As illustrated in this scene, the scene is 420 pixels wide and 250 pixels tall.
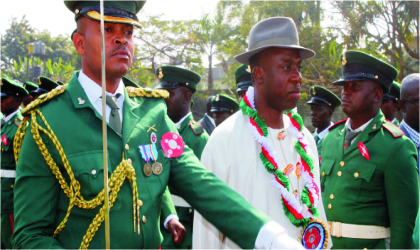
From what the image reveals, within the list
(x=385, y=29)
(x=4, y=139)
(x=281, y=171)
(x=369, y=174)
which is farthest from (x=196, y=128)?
(x=385, y=29)

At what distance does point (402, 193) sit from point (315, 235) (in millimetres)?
1088

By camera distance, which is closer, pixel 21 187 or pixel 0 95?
pixel 21 187

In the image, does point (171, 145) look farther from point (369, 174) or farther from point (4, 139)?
point (4, 139)

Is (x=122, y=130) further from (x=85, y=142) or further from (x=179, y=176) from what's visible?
(x=179, y=176)

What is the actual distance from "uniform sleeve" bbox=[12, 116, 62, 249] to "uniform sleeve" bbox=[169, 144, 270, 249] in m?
0.61

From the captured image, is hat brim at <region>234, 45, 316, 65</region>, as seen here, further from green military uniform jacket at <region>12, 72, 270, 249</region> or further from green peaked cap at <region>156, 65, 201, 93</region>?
green peaked cap at <region>156, 65, 201, 93</region>

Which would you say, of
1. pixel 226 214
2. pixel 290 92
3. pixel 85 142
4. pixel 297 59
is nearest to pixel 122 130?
pixel 85 142

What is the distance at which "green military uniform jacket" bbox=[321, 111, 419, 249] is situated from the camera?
3371mm

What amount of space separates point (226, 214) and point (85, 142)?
0.74 metres

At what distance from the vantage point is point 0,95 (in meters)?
6.63

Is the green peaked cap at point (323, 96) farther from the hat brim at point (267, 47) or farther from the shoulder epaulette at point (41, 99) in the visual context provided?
the shoulder epaulette at point (41, 99)

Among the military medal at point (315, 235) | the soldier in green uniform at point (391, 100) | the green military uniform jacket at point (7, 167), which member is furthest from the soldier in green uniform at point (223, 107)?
the military medal at point (315, 235)

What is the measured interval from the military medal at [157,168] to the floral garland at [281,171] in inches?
37.2

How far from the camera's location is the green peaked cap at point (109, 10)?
2.04 meters
